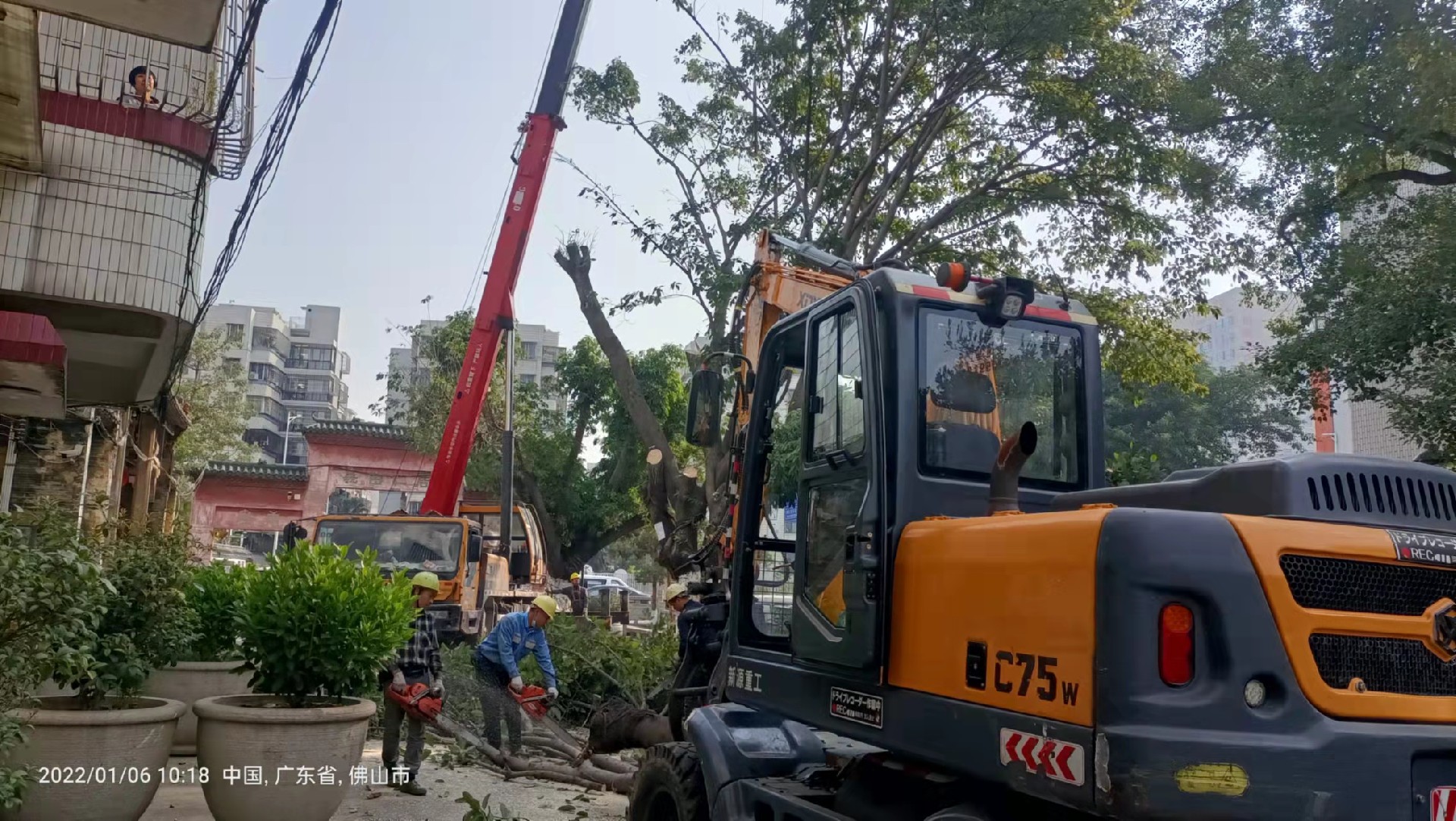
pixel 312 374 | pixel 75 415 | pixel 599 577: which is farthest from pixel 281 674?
pixel 312 374

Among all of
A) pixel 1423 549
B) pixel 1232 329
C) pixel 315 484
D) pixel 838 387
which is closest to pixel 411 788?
pixel 838 387

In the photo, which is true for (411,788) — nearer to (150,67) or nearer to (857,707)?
(857,707)

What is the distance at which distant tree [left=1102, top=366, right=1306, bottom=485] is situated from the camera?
31719 mm

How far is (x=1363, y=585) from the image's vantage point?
3086 mm

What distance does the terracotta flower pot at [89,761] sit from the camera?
18.2 feet

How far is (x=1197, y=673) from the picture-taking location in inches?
114

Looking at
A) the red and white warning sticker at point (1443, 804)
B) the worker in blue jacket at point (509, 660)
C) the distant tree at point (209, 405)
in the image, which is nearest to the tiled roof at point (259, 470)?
the distant tree at point (209, 405)

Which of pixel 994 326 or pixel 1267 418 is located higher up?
pixel 1267 418

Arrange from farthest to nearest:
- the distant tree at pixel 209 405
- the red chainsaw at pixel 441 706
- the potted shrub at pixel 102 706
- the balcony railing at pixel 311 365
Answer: the balcony railing at pixel 311 365, the distant tree at pixel 209 405, the red chainsaw at pixel 441 706, the potted shrub at pixel 102 706

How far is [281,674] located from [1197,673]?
5.46 m

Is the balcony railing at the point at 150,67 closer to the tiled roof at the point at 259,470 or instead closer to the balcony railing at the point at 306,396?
the tiled roof at the point at 259,470

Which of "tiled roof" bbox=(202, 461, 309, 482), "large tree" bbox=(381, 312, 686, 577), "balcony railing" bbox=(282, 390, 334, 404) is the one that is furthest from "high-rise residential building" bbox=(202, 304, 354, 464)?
"large tree" bbox=(381, 312, 686, 577)

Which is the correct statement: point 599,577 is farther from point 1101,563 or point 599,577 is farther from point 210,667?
point 1101,563

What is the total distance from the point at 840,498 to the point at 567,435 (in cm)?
2757
